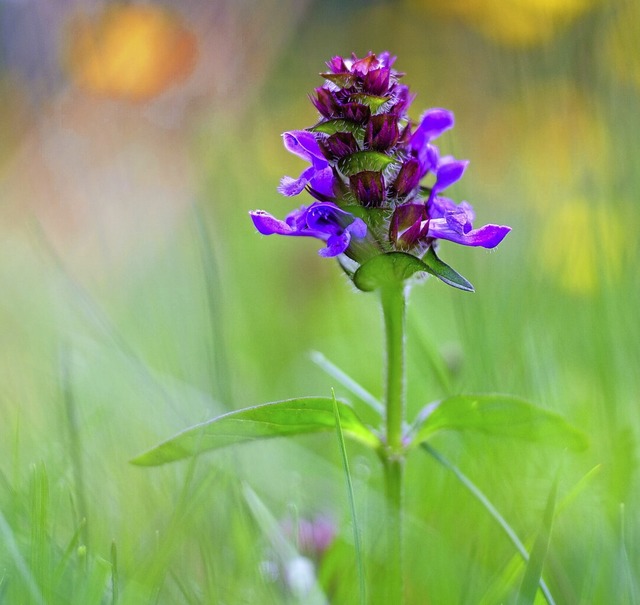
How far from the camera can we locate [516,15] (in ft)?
9.71

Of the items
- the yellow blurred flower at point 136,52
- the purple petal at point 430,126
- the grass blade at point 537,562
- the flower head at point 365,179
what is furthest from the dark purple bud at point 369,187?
the yellow blurred flower at point 136,52

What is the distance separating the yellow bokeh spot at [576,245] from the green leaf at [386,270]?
0.70 m

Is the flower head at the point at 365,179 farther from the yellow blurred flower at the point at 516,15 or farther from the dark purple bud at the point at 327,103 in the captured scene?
the yellow blurred flower at the point at 516,15

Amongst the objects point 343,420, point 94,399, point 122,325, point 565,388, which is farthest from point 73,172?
point 343,420

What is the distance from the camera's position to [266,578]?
917mm

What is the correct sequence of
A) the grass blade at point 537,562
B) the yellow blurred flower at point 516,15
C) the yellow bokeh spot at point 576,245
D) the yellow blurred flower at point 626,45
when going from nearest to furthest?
the grass blade at point 537,562 < the yellow blurred flower at point 626,45 < the yellow blurred flower at point 516,15 < the yellow bokeh spot at point 576,245

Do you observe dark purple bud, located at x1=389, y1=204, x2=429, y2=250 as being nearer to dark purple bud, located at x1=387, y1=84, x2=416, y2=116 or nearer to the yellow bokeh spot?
dark purple bud, located at x1=387, y1=84, x2=416, y2=116

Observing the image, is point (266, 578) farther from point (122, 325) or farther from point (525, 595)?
point (122, 325)

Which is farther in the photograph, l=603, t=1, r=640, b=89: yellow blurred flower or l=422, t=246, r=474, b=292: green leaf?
l=603, t=1, r=640, b=89: yellow blurred flower

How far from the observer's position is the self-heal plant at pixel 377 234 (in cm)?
86

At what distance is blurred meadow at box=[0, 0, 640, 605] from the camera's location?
0.94 m

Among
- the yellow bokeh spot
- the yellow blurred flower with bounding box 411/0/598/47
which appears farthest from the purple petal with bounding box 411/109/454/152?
the yellow blurred flower with bounding box 411/0/598/47

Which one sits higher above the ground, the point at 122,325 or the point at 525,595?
the point at 122,325

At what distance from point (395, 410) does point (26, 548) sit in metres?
0.42
